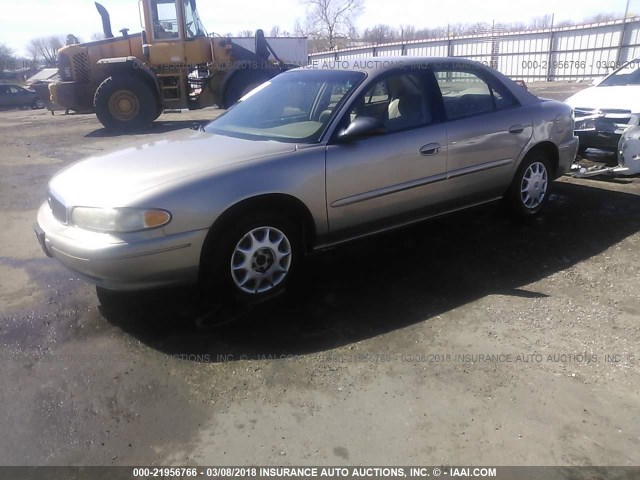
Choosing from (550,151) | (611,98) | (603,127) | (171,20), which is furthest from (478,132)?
(171,20)

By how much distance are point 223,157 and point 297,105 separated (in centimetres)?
103

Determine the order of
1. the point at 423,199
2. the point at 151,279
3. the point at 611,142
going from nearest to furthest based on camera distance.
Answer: the point at 151,279, the point at 423,199, the point at 611,142

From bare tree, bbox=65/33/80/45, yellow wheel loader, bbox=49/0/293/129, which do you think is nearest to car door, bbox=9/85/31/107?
bare tree, bbox=65/33/80/45

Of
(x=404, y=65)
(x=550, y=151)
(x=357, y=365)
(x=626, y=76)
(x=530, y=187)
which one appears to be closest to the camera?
(x=357, y=365)

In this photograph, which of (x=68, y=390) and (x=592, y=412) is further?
(x=68, y=390)

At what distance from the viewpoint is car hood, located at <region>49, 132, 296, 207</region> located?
3.16 metres

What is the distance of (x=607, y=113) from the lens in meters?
6.61

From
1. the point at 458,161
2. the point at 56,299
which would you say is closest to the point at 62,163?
the point at 56,299

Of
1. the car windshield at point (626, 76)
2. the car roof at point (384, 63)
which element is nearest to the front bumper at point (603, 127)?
the car windshield at point (626, 76)

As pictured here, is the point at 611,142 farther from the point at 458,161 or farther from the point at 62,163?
the point at 62,163

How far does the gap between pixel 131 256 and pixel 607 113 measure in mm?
6193

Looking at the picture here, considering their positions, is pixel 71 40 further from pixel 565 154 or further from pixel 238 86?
pixel 565 154

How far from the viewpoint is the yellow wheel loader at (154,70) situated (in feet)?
41.9

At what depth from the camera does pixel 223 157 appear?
3.44m
